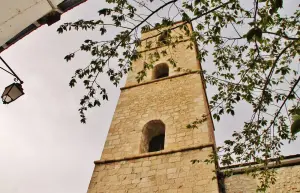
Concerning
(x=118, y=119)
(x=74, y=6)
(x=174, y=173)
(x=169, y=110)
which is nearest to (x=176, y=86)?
(x=169, y=110)

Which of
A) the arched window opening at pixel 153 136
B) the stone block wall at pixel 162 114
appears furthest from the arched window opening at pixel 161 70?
the arched window opening at pixel 153 136

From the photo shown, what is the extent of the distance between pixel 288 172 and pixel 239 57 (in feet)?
8.35

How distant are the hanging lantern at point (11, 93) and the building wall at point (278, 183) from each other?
4.56 metres

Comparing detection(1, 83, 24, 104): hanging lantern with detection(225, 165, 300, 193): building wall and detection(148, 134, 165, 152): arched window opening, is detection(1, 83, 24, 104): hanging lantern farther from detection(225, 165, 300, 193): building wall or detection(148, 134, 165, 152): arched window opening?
detection(225, 165, 300, 193): building wall

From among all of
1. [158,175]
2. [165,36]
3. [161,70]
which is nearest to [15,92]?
[165,36]

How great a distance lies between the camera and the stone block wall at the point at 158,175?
221 inches

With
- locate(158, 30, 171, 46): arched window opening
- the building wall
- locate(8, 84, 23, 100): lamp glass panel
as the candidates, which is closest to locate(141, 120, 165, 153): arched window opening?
the building wall

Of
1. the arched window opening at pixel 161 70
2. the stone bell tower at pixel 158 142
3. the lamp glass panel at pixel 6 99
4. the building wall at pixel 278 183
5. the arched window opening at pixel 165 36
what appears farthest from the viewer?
the arched window opening at pixel 161 70

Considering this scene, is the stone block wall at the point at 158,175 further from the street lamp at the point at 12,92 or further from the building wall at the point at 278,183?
the street lamp at the point at 12,92

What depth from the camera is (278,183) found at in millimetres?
5301

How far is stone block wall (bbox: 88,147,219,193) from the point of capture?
5617 mm

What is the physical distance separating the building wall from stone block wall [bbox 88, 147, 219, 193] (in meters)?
0.45

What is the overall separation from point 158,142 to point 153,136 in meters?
0.31

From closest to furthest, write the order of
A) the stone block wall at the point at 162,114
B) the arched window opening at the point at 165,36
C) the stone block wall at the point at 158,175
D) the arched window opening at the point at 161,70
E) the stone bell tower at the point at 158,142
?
the arched window opening at the point at 165,36 → the stone block wall at the point at 158,175 → the stone bell tower at the point at 158,142 → the stone block wall at the point at 162,114 → the arched window opening at the point at 161,70
